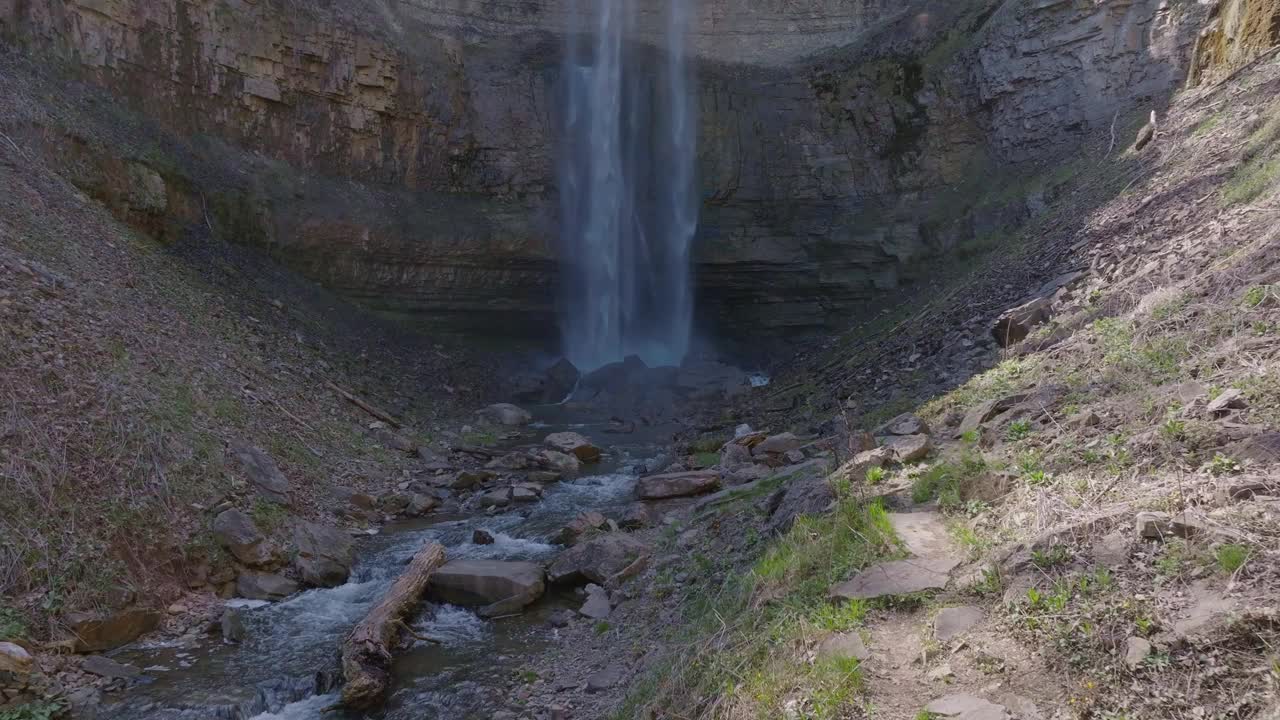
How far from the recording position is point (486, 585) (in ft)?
22.4

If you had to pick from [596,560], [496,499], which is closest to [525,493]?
[496,499]

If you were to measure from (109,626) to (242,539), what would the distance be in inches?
57.3

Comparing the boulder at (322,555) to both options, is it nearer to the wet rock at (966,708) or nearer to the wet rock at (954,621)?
the wet rock at (954,621)

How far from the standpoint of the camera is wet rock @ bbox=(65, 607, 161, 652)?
5.68m

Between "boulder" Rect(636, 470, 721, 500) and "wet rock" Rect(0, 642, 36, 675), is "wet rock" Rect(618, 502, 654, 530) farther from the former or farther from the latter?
"wet rock" Rect(0, 642, 36, 675)

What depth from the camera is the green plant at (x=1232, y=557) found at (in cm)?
292

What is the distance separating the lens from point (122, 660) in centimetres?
575

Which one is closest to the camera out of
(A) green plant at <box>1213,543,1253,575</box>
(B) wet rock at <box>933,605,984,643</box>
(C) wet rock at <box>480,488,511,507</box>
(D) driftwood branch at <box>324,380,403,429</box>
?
(A) green plant at <box>1213,543,1253,575</box>

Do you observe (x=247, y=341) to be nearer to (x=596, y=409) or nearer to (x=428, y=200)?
(x=596, y=409)

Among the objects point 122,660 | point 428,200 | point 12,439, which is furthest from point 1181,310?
point 428,200

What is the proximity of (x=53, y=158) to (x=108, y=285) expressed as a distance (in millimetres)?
3972

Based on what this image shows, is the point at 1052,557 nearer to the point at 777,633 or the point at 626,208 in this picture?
the point at 777,633

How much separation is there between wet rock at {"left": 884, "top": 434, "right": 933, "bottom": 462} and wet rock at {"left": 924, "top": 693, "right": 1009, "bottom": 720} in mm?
2994

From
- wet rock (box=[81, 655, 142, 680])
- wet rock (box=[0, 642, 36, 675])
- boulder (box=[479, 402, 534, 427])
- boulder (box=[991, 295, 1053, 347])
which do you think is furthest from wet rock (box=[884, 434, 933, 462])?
boulder (box=[479, 402, 534, 427])
